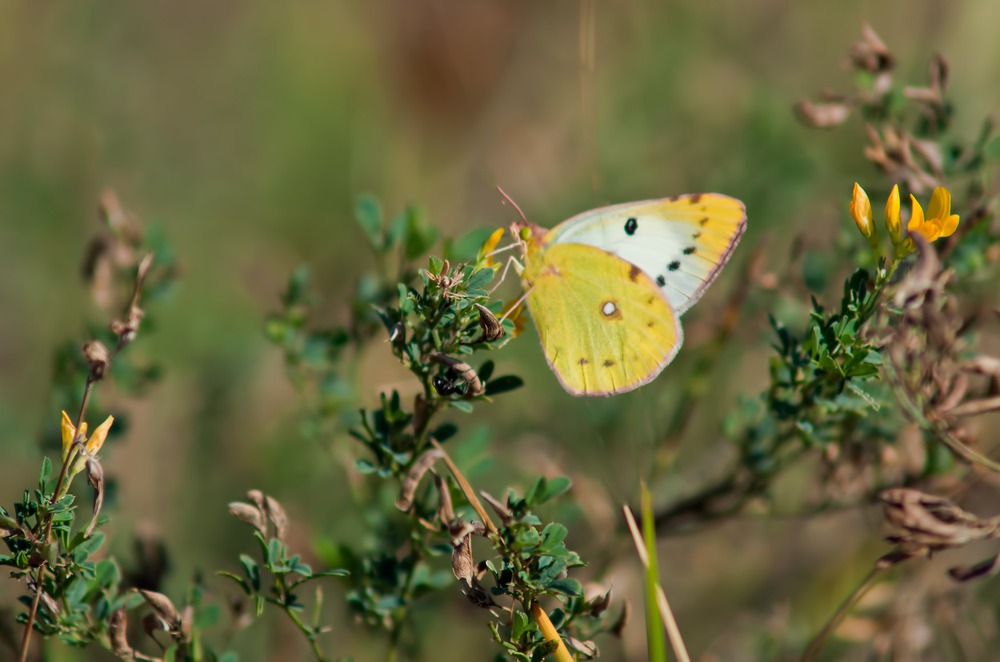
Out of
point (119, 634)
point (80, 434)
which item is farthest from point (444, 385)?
point (119, 634)

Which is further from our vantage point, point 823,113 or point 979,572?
point 823,113

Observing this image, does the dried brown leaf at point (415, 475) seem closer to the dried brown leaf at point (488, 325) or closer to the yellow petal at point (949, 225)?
the dried brown leaf at point (488, 325)

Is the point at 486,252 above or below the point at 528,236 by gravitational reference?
below

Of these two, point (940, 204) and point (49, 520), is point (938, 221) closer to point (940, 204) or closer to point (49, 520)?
point (940, 204)

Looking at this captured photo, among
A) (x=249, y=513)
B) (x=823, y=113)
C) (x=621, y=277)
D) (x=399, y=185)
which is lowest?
(x=249, y=513)

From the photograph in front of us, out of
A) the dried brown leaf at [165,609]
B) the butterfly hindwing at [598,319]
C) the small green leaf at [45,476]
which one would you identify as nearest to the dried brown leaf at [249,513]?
the dried brown leaf at [165,609]

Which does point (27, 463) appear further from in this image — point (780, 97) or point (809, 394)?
point (780, 97)

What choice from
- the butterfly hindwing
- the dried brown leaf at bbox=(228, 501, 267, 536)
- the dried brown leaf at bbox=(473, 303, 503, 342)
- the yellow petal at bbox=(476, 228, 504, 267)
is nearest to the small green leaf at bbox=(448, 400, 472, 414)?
the dried brown leaf at bbox=(473, 303, 503, 342)

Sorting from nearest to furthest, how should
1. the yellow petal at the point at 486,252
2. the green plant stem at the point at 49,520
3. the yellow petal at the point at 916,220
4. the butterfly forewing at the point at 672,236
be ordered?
the green plant stem at the point at 49,520, the yellow petal at the point at 916,220, the yellow petal at the point at 486,252, the butterfly forewing at the point at 672,236
